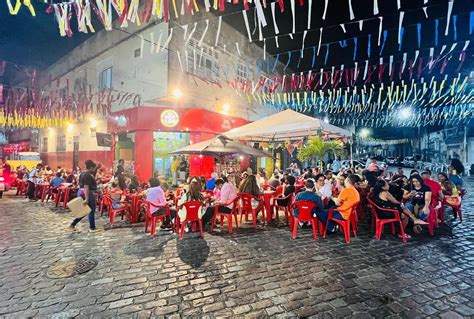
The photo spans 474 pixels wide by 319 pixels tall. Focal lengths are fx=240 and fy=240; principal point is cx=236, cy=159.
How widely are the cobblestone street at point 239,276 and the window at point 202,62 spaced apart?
1113cm

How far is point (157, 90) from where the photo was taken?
13516 mm

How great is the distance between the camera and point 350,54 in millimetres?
15234

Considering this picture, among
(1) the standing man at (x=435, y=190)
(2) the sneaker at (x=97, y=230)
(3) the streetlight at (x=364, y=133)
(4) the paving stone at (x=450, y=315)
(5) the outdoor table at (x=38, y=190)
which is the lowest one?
(2) the sneaker at (x=97, y=230)

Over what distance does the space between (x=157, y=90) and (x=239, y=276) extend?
475 inches

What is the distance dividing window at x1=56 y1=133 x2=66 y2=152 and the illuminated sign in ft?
45.4

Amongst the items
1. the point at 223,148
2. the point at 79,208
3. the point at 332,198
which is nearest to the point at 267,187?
the point at 223,148

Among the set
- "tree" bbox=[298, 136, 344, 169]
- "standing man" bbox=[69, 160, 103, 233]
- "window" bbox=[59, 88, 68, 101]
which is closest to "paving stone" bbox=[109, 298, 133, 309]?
"standing man" bbox=[69, 160, 103, 233]

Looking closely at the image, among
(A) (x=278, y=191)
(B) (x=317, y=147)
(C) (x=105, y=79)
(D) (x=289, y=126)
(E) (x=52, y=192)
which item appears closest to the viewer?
(D) (x=289, y=126)

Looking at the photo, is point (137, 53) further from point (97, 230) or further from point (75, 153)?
point (97, 230)

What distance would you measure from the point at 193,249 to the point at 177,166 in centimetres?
1092

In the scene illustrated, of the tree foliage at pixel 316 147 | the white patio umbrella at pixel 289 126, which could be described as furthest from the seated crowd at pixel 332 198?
the tree foliage at pixel 316 147

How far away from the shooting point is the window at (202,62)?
14352 mm

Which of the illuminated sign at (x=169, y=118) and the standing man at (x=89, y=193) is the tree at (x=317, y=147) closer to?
the illuminated sign at (x=169, y=118)

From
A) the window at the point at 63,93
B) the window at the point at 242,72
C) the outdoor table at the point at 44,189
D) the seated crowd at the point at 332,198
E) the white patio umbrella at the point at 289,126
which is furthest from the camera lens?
the window at the point at 63,93
